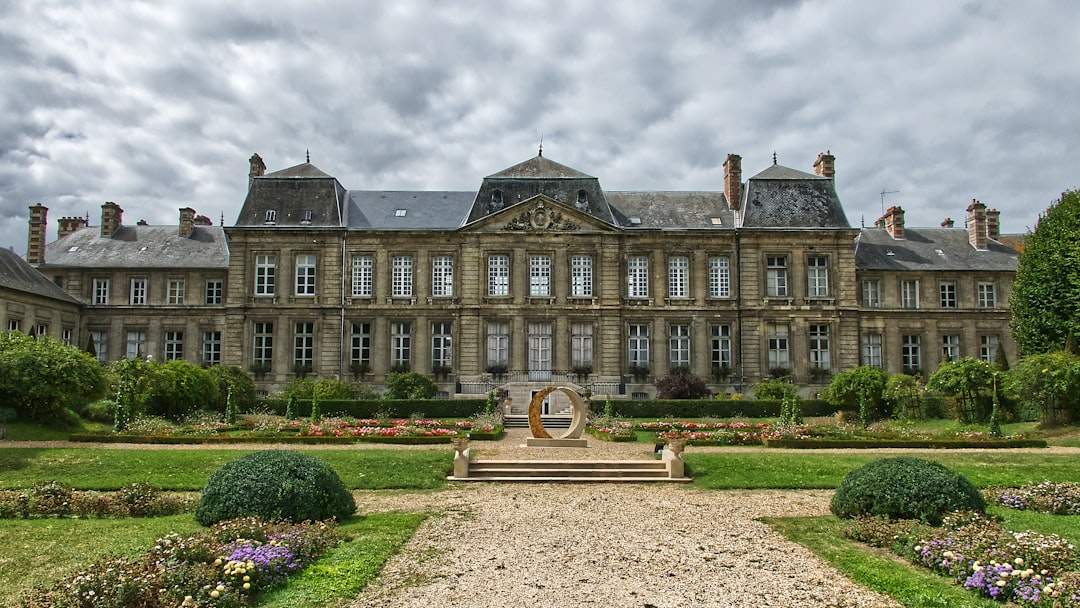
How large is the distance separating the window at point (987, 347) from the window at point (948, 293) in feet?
6.43

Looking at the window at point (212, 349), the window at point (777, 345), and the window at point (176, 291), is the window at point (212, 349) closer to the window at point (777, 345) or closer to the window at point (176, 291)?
the window at point (176, 291)

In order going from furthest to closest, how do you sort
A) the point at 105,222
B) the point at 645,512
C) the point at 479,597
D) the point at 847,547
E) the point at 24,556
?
the point at 105,222
the point at 645,512
the point at 847,547
the point at 24,556
the point at 479,597

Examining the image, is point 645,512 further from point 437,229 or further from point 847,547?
point 437,229

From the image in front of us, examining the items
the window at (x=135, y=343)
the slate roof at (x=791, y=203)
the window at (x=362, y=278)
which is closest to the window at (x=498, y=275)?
the window at (x=362, y=278)

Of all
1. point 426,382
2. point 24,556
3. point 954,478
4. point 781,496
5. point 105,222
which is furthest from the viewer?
point 105,222

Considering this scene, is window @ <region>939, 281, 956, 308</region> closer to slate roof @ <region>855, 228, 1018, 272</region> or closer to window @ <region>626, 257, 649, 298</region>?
slate roof @ <region>855, 228, 1018, 272</region>

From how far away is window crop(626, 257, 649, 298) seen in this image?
115 feet

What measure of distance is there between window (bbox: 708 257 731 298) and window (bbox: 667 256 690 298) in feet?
3.21

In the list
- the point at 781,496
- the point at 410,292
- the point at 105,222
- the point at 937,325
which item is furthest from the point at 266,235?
the point at 937,325

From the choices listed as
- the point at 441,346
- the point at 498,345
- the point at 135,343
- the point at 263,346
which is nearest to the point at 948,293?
the point at 498,345

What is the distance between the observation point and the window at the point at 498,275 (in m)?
34.7

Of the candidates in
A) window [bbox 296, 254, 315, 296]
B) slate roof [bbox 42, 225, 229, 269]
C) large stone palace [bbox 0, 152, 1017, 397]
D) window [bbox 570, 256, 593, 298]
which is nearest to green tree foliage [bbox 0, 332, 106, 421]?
large stone palace [bbox 0, 152, 1017, 397]

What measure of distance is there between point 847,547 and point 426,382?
23.9 metres

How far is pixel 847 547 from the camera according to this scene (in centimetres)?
937
